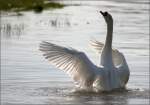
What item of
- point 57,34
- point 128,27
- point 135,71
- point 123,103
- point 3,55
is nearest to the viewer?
point 123,103

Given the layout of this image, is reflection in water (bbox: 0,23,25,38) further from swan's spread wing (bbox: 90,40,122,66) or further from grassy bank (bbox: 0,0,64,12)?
swan's spread wing (bbox: 90,40,122,66)

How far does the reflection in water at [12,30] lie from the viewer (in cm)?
2251

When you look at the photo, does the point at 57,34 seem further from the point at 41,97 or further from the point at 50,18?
the point at 41,97

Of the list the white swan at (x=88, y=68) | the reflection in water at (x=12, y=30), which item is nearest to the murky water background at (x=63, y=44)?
the reflection in water at (x=12, y=30)

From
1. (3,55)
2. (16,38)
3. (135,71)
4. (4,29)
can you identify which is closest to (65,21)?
(4,29)

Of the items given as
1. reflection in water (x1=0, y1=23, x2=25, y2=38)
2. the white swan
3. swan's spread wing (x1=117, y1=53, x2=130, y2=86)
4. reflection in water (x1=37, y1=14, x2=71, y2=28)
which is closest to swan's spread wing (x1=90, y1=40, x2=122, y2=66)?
the white swan

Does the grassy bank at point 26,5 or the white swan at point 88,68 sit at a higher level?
the white swan at point 88,68

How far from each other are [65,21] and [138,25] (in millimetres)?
2901

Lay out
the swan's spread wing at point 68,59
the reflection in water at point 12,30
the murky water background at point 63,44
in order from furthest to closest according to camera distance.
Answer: the reflection in water at point 12,30 < the murky water background at point 63,44 < the swan's spread wing at point 68,59

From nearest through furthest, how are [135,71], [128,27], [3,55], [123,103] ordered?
[123,103] < [135,71] < [3,55] < [128,27]

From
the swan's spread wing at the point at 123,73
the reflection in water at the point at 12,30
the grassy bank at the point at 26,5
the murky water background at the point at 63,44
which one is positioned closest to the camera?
the murky water background at the point at 63,44

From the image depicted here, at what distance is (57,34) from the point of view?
23109mm

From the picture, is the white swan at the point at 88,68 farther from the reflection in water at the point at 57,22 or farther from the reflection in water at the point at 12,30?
the reflection in water at the point at 57,22

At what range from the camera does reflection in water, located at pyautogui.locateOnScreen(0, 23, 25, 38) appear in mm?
22513
